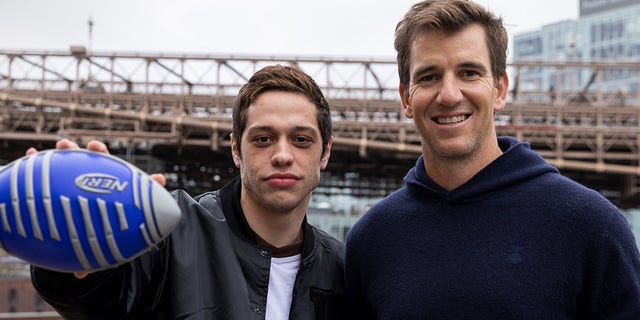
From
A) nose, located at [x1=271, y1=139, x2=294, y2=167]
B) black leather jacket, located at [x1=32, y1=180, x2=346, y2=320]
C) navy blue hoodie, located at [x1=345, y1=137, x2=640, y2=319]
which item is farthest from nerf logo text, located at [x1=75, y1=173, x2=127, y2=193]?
navy blue hoodie, located at [x1=345, y1=137, x2=640, y2=319]

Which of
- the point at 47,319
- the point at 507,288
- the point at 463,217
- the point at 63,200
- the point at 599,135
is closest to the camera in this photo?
the point at 63,200

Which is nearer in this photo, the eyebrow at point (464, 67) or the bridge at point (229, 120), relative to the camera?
the eyebrow at point (464, 67)

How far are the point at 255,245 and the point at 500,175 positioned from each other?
3.49 feet

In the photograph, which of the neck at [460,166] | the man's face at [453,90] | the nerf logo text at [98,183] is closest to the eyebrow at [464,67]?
the man's face at [453,90]

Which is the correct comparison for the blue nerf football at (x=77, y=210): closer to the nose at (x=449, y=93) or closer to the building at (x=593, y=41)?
the nose at (x=449, y=93)

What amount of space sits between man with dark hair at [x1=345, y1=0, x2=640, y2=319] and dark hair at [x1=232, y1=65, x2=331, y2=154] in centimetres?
40

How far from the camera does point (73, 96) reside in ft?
79.4

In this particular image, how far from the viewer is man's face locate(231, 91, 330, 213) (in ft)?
10.3

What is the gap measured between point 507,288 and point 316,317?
83 cm

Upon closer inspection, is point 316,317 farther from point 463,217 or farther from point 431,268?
point 463,217

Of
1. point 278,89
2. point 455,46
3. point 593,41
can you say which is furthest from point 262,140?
point 593,41

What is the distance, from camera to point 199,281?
2.90 metres


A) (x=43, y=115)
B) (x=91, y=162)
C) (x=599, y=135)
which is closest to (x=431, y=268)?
(x=91, y=162)

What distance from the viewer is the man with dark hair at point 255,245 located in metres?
2.82
